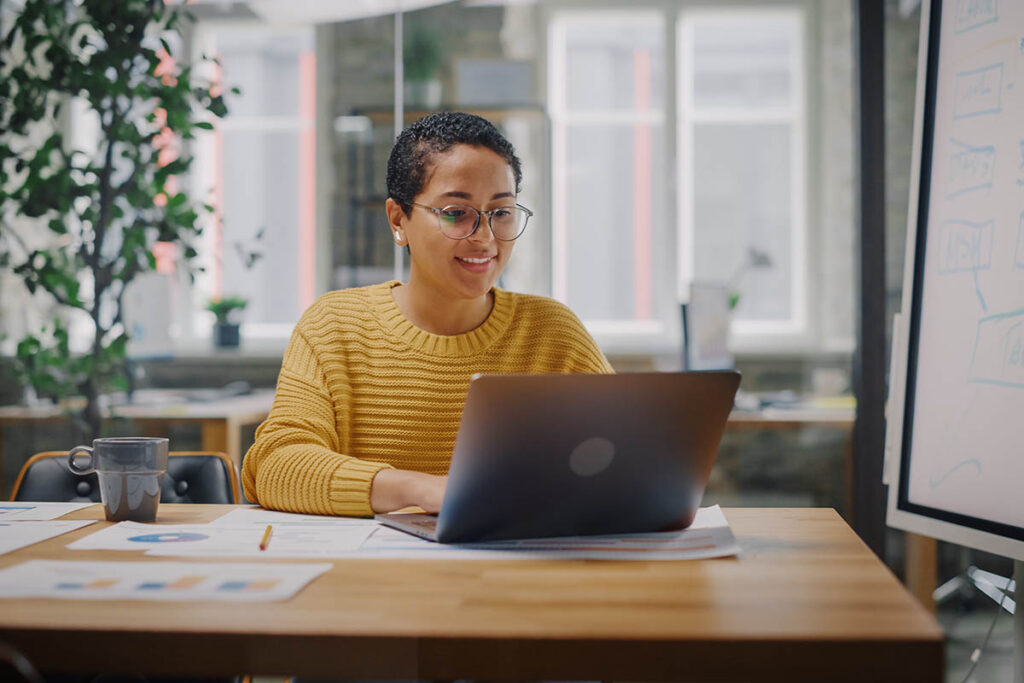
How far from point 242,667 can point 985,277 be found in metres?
1.27

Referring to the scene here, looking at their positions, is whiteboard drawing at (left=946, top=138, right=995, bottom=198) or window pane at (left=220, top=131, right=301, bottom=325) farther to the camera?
window pane at (left=220, top=131, right=301, bottom=325)

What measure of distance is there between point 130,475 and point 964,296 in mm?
1281

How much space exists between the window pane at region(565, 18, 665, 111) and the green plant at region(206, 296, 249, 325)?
1939mm

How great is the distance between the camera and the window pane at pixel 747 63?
15.9ft

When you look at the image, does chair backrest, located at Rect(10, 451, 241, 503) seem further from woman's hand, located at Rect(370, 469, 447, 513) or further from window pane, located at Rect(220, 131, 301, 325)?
window pane, located at Rect(220, 131, 301, 325)

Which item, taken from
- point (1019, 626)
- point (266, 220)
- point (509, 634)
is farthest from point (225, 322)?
point (509, 634)

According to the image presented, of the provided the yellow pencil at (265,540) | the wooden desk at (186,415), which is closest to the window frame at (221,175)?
the wooden desk at (186,415)

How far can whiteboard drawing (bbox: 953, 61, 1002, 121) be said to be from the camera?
150cm

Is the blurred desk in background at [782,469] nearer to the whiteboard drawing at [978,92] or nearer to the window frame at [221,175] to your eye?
the window frame at [221,175]

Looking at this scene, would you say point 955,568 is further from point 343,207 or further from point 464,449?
point 343,207

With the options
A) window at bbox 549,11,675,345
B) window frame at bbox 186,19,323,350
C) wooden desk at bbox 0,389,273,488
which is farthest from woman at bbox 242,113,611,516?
window frame at bbox 186,19,323,350

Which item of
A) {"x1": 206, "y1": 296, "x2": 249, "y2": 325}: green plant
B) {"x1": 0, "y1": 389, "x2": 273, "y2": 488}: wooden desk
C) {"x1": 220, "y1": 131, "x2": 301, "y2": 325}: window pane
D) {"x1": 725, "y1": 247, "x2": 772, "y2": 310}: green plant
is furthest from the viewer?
{"x1": 220, "y1": 131, "x2": 301, "y2": 325}: window pane

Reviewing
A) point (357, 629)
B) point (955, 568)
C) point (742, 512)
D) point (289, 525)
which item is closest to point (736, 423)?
point (955, 568)

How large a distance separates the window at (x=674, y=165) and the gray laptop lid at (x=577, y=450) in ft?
12.2
